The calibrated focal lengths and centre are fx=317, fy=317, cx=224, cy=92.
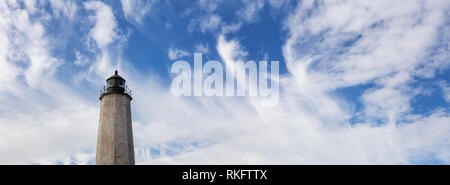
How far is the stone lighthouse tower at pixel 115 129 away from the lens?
27.0 meters

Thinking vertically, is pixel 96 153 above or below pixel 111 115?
below

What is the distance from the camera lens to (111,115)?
93.9ft

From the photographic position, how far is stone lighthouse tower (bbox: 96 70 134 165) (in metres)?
27.0

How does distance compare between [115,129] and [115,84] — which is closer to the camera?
[115,129]

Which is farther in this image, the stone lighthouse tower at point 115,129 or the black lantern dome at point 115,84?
the black lantern dome at point 115,84

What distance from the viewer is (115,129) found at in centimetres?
2795

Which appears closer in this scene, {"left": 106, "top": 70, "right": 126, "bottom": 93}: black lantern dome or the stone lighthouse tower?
the stone lighthouse tower

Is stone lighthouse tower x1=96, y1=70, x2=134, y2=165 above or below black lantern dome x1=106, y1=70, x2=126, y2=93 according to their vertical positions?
below

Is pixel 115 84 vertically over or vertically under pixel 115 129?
over
